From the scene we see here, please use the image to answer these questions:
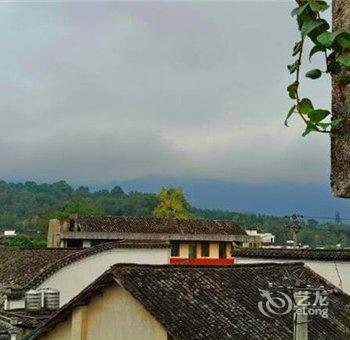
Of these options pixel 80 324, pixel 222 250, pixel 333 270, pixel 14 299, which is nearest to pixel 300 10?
pixel 80 324

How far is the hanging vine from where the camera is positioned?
2389 mm

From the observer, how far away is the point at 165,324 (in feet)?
39.4

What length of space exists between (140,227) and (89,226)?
3647 millimetres

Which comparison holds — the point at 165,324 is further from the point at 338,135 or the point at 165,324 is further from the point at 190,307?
the point at 338,135

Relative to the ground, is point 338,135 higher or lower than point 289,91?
lower

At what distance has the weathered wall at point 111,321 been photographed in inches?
503

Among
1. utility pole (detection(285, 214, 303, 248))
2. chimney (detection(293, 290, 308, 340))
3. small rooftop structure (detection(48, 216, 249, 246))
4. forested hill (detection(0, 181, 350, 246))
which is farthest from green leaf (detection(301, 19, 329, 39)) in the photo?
forested hill (detection(0, 181, 350, 246))

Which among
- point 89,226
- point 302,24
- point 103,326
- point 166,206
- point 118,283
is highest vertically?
point 166,206

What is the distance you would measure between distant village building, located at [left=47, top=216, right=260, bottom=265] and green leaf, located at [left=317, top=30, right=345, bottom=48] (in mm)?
37564

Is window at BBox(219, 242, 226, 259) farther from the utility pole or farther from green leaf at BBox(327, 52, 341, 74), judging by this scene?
green leaf at BBox(327, 52, 341, 74)

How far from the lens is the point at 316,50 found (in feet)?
7.97

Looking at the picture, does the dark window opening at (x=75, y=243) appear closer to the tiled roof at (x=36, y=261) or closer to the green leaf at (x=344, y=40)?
the tiled roof at (x=36, y=261)

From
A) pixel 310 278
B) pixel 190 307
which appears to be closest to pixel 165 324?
pixel 190 307
